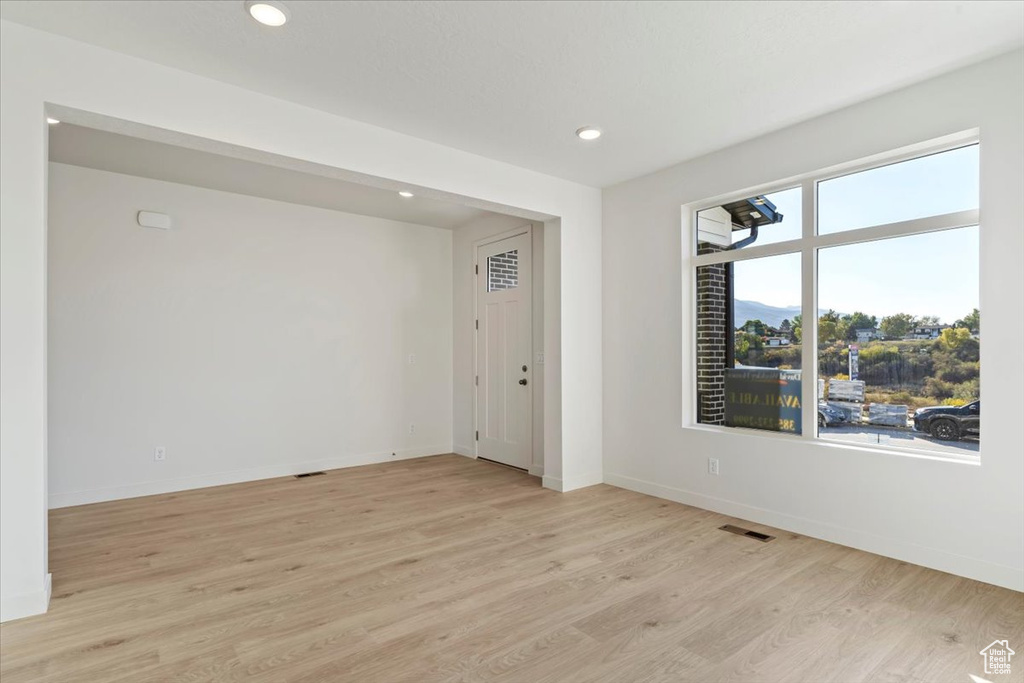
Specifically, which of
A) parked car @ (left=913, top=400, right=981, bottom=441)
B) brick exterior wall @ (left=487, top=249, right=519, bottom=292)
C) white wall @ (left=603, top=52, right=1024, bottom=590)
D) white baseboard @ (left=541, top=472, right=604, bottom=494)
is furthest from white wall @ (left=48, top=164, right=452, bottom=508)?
parked car @ (left=913, top=400, right=981, bottom=441)

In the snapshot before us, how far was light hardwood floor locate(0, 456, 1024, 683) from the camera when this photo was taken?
7.01ft

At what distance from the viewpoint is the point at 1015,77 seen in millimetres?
2754

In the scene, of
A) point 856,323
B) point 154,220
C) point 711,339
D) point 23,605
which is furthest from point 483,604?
point 154,220

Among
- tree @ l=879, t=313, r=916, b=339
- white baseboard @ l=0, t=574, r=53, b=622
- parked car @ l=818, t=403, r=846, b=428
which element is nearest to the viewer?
white baseboard @ l=0, t=574, r=53, b=622

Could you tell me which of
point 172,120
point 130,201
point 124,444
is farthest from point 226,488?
point 172,120

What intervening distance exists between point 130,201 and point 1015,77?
634 cm

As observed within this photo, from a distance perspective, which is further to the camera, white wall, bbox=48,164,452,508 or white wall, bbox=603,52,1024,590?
white wall, bbox=48,164,452,508

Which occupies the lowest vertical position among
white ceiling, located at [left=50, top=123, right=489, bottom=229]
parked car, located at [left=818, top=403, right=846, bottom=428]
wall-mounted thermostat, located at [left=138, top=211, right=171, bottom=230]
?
parked car, located at [left=818, top=403, right=846, bottom=428]

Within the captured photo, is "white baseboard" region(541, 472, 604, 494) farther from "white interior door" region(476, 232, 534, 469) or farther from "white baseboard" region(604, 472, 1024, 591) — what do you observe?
"white interior door" region(476, 232, 534, 469)

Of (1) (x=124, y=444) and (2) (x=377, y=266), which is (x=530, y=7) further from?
(1) (x=124, y=444)

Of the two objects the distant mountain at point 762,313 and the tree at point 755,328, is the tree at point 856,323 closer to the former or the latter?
the distant mountain at point 762,313

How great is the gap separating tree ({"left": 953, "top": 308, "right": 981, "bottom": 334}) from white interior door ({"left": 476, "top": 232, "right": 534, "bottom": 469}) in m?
3.52

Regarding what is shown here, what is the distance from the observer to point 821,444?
353 centimetres

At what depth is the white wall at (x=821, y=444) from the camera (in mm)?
2773
